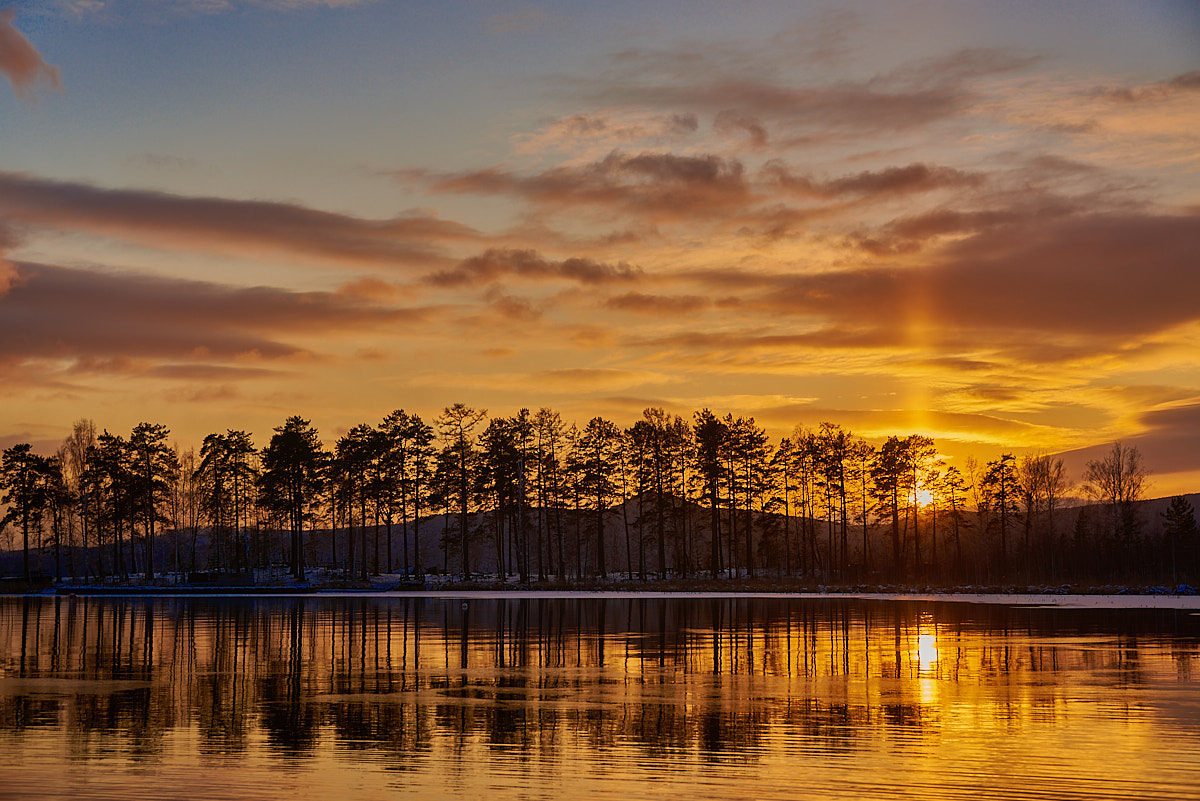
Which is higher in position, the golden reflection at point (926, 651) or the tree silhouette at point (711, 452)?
the tree silhouette at point (711, 452)

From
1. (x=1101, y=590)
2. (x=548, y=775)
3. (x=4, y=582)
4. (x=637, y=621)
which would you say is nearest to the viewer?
(x=548, y=775)

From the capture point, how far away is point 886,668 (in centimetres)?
3447

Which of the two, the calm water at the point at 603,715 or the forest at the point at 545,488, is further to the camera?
the forest at the point at 545,488

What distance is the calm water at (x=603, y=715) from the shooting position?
18.5 m

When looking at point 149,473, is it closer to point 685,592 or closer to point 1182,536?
point 685,592

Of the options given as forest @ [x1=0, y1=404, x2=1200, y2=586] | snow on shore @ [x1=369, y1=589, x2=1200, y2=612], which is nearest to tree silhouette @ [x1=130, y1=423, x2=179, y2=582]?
forest @ [x1=0, y1=404, x2=1200, y2=586]

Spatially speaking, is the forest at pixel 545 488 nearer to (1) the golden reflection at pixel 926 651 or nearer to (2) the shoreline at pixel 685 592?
(2) the shoreline at pixel 685 592

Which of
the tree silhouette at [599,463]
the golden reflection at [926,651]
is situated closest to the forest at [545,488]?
the tree silhouette at [599,463]

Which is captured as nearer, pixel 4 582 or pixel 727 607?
pixel 727 607

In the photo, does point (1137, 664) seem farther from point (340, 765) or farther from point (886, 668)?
point (340, 765)

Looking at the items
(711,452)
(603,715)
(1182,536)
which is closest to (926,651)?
(603,715)

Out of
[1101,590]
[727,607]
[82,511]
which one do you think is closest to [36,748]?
[727,607]

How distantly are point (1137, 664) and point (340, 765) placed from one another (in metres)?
26.5

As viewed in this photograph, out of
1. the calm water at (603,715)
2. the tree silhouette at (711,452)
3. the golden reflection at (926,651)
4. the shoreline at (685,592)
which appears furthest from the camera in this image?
Result: the tree silhouette at (711,452)
